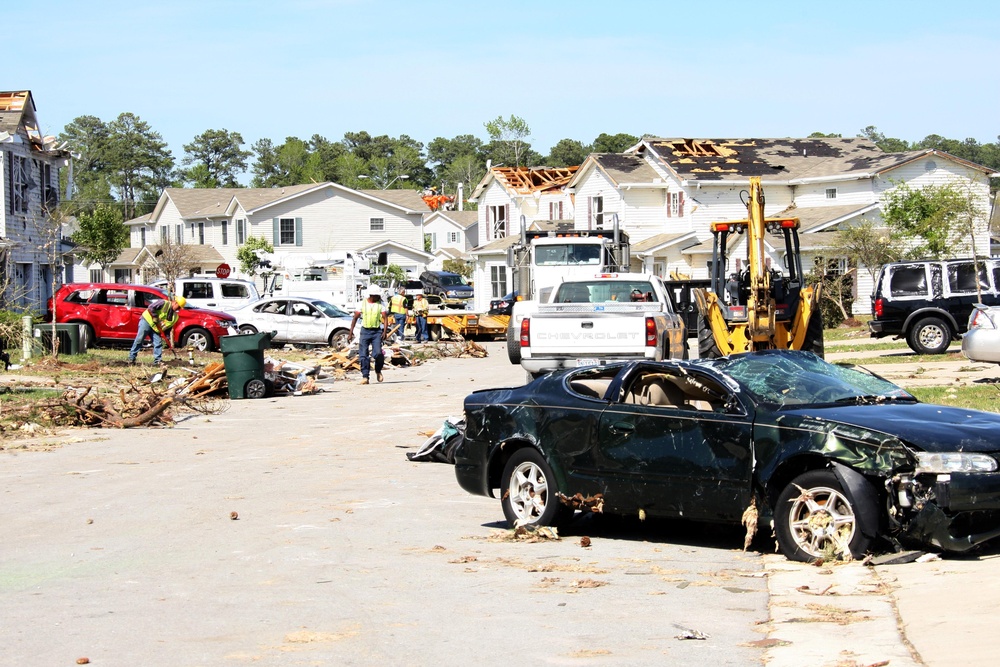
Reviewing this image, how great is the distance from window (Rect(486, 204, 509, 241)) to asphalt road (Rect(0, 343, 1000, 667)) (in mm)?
55755

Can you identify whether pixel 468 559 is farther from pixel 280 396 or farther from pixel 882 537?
pixel 280 396

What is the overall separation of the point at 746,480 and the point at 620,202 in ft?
160

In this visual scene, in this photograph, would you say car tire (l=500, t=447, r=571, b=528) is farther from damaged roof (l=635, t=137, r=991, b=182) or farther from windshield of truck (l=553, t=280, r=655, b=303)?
damaged roof (l=635, t=137, r=991, b=182)

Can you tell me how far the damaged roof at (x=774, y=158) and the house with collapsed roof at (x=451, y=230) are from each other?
37.0 m

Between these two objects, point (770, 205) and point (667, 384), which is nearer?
point (667, 384)

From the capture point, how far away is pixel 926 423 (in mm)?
8562

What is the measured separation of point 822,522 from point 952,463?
0.95 m

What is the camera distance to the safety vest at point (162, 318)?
86.5 ft

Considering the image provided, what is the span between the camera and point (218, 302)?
36875 mm

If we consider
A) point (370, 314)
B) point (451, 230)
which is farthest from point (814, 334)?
point (451, 230)

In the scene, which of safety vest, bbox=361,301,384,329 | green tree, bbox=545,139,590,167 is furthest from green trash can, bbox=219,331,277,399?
green tree, bbox=545,139,590,167

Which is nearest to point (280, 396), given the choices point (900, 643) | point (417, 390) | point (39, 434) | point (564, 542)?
point (417, 390)

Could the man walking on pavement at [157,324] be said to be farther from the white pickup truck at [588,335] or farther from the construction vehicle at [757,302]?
the construction vehicle at [757,302]

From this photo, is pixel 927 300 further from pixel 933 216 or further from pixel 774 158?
pixel 774 158
